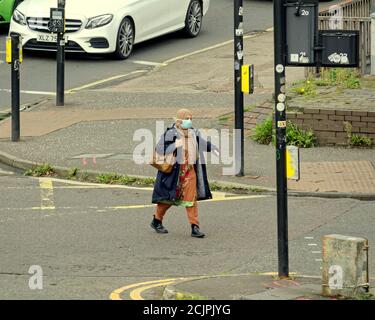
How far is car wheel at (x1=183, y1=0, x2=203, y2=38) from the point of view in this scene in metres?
28.0

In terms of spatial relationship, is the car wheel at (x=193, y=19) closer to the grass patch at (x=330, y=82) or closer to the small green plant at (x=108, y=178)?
the grass patch at (x=330, y=82)

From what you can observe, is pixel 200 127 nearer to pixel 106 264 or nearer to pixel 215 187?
pixel 215 187

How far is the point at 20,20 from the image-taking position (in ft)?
84.4

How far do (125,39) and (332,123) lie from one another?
23.9 feet

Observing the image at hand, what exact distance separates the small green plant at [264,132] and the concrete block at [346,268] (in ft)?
27.0

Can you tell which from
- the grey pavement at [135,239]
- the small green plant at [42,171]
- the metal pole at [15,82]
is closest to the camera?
the grey pavement at [135,239]

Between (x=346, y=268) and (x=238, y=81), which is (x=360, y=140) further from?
(x=346, y=268)

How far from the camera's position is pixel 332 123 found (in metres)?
19.7

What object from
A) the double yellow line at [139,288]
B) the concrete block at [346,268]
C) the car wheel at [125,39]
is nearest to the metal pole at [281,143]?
the concrete block at [346,268]

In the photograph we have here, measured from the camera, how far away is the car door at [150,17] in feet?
86.2

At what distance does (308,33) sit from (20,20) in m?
14.2

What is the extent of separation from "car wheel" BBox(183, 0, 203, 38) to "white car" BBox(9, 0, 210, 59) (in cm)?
150

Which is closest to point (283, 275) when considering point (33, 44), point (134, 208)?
point (134, 208)

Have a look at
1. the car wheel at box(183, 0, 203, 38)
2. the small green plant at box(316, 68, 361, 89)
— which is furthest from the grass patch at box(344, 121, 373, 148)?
the car wheel at box(183, 0, 203, 38)
